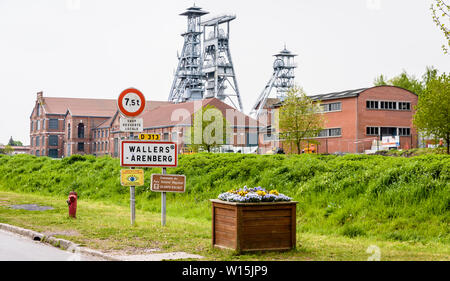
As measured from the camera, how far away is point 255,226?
10383 millimetres

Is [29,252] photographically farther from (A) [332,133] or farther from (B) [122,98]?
(A) [332,133]

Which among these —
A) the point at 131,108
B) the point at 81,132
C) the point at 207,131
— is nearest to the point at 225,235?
the point at 131,108

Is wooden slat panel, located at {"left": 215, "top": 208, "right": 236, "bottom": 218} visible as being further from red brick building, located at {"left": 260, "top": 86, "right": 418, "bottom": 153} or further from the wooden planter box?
red brick building, located at {"left": 260, "top": 86, "right": 418, "bottom": 153}

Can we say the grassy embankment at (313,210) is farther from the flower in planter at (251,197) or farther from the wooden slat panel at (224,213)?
the flower in planter at (251,197)

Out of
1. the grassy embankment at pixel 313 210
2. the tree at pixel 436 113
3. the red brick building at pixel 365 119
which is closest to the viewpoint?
the grassy embankment at pixel 313 210

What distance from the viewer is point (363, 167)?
62.0 ft

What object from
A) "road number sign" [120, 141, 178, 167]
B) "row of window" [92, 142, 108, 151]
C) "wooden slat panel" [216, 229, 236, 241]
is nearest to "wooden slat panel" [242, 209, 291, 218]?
"wooden slat panel" [216, 229, 236, 241]

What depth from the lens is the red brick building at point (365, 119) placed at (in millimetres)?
62469

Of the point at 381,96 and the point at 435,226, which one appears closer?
the point at 435,226

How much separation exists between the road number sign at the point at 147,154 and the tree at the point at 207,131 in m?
44.9

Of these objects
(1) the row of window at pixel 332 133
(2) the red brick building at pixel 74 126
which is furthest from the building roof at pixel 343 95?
(2) the red brick building at pixel 74 126
